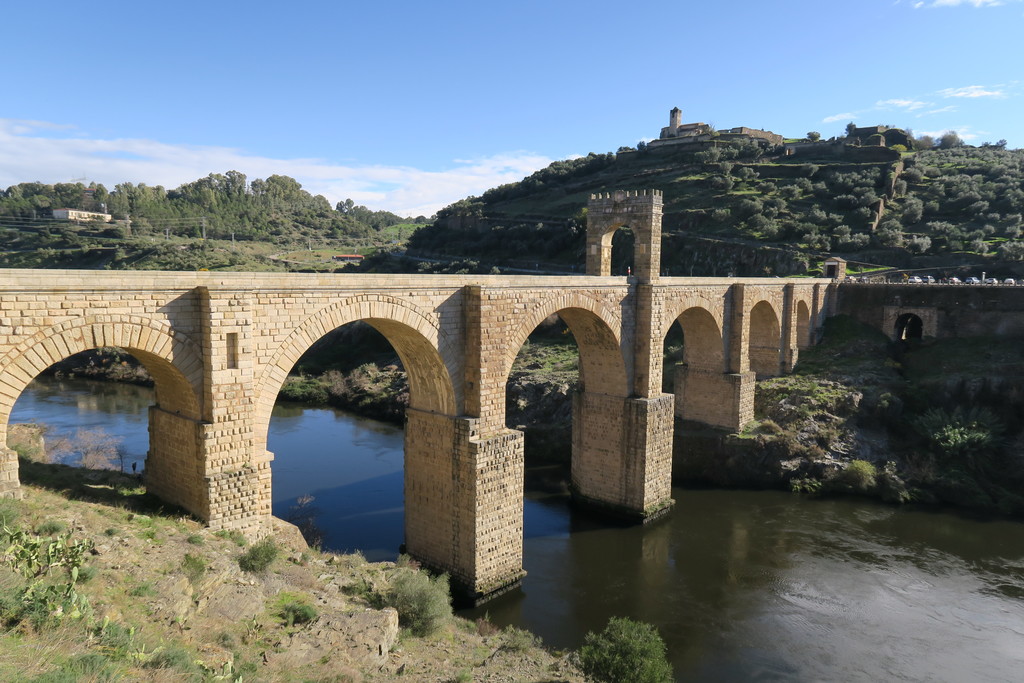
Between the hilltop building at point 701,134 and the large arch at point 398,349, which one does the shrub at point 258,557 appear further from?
the hilltop building at point 701,134

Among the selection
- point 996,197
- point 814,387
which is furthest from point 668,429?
point 996,197

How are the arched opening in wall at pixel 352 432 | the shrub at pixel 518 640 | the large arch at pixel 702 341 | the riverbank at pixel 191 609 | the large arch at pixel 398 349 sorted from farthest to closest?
the large arch at pixel 702 341, the arched opening in wall at pixel 352 432, the shrub at pixel 518 640, the large arch at pixel 398 349, the riverbank at pixel 191 609

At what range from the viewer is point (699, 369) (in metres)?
25.2

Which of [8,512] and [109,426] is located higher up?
[8,512]

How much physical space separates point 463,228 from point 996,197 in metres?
39.0

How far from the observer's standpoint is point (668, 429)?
20.0m

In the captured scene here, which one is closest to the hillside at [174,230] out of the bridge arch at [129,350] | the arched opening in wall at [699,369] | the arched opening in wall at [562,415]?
the arched opening in wall at [562,415]

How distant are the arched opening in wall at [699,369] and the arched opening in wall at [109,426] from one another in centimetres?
1744

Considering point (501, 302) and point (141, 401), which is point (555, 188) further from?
point (501, 302)

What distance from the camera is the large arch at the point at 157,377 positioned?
8898 millimetres

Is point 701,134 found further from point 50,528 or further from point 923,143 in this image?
point 50,528

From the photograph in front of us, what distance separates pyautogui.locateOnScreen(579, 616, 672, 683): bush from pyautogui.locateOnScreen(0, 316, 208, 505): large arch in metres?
6.86

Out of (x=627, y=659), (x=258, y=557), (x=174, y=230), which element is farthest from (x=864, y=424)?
(x=174, y=230)

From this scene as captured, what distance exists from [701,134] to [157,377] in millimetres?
68658
